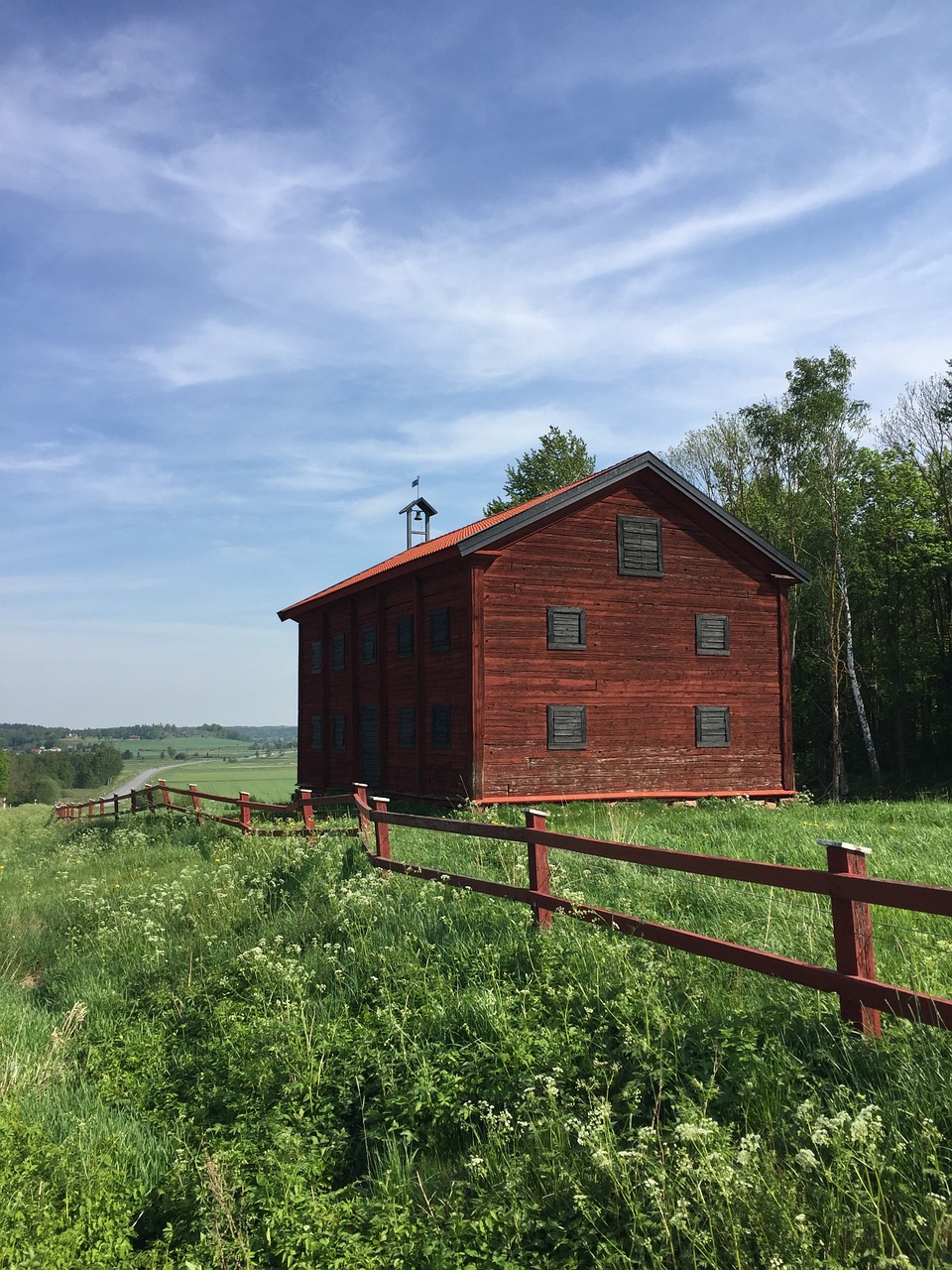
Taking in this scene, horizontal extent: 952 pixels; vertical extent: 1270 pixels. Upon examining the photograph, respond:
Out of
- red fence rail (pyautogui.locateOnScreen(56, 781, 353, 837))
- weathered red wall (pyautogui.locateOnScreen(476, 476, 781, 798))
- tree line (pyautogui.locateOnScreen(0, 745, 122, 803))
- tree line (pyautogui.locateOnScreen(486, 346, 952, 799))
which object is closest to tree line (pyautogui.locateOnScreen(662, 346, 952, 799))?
tree line (pyautogui.locateOnScreen(486, 346, 952, 799))

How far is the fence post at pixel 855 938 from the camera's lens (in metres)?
4.74

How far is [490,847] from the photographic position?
12.2 meters

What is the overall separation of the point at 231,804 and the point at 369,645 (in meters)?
8.34

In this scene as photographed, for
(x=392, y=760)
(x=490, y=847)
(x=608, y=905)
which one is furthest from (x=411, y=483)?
(x=608, y=905)

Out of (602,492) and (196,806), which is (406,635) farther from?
(196,806)

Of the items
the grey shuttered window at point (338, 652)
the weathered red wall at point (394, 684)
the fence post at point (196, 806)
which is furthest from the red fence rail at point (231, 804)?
the grey shuttered window at point (338, 652)

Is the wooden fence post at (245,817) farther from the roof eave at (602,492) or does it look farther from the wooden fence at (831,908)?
the wooden fence at (831,908)

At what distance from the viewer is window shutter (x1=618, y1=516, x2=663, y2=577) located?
75.5ft

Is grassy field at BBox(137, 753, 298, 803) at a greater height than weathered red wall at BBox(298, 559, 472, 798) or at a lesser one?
lesser

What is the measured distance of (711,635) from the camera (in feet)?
78.9

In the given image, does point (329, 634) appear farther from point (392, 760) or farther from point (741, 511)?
point (741, 511)

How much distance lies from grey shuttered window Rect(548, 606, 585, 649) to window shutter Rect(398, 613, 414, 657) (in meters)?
4.14

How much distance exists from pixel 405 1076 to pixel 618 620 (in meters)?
17.7

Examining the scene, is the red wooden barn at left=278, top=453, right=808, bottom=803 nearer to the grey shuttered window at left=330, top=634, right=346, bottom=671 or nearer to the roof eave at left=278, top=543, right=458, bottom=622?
the roof eave at left=278, top=543, right=458, bottom=622
